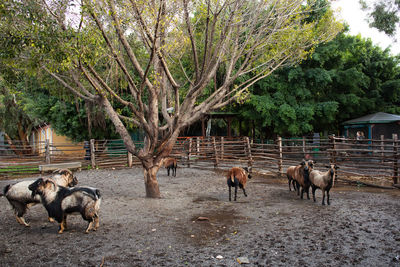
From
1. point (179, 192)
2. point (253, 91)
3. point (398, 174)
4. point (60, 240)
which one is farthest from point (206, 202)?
point (253, 91)

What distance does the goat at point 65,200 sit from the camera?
4715mm

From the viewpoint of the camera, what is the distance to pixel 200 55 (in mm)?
13109

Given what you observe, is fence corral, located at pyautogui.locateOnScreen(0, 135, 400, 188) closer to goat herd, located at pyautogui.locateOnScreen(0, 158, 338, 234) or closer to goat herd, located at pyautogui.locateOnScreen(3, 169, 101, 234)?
goat herd, located at pyautogui.locateOnScreen(0, 158, 338, 234)

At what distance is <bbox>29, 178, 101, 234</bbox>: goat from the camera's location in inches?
186

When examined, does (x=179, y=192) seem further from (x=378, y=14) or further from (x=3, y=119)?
(x=3, y=119)

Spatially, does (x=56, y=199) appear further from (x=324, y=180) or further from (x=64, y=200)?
(x=324, y=180)

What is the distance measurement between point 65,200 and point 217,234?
2.52m

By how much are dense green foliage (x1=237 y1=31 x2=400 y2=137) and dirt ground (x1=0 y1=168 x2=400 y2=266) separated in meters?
10.2

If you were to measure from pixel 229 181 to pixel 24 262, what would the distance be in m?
4.70

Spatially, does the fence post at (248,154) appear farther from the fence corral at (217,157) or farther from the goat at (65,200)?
the goat at (65,200)

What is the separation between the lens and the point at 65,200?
4.78 meters

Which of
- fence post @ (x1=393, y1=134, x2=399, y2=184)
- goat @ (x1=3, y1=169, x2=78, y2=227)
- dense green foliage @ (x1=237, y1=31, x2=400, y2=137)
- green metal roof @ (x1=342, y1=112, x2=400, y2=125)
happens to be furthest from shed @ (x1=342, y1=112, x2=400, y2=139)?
goat @ (x1=3, y1=169, x2=78, y2=227)

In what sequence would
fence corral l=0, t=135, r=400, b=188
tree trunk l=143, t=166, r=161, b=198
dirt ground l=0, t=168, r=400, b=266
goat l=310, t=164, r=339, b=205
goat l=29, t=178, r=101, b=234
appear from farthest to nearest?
fence corral l=0, t=135, r=400, b=188 → tree trunk l=143, t=166, r=161, b=198 → goat l=310, t=164, r=339, b=205 → goat l=29, t=178, r=101, b=234 → dirt ground l=0, t=168, r=400, b=266

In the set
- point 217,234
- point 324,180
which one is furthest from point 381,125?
point 217,234
